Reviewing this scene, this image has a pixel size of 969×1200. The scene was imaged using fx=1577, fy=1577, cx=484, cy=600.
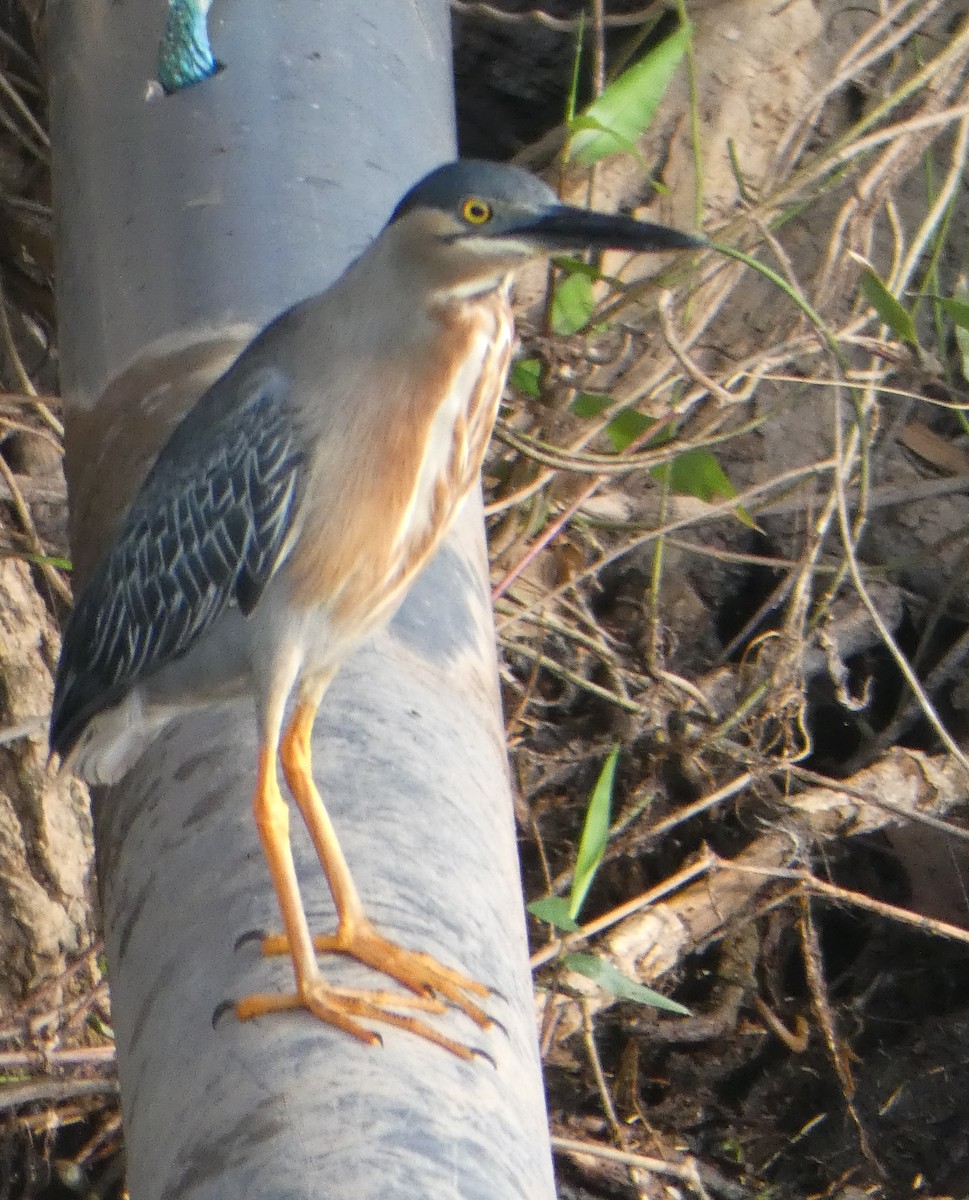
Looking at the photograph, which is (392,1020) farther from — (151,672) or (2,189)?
(2,189)

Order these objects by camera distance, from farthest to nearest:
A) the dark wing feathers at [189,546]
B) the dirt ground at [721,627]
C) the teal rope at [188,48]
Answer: the dirt ground at [721,627] → the teal rope at [188,48] → the dark wing feathers at [189,546]

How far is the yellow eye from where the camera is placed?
1.07 metres

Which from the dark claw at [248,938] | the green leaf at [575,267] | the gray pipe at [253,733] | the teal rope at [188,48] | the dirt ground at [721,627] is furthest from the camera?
the dirt ground at [721,627]

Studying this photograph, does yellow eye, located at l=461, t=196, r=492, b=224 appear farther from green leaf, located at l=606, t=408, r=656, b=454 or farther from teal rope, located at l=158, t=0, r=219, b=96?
green leaf, located at l=606, t=408, r=656, b=454

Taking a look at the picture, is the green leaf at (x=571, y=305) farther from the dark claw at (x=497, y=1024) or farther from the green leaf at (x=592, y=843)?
the dark claw at (x=497, y=1024)

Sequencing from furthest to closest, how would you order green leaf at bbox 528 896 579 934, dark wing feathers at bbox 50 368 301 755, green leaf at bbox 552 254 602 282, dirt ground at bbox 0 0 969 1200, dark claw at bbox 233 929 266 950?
dirt ground at bbox 0 0 969 1200 < green leaf at bbox 552 254 602 282 < green leaf at bbox 528 896 579 934 < dark wing feathers at bbox 50 368 301 755 < dark claw at bbox 233 929 266 950

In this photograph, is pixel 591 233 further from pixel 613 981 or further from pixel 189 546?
→ pixel 613 981

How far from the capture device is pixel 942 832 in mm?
2131

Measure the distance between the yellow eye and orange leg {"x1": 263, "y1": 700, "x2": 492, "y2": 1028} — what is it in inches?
16.2

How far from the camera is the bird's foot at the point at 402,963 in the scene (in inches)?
43.4

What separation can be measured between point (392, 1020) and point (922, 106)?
5.52 ft

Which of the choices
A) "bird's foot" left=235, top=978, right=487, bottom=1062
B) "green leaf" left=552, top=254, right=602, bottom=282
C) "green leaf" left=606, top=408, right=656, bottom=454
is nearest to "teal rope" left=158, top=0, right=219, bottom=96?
"green leaf" left=552, top=254, right=602, bottom=282

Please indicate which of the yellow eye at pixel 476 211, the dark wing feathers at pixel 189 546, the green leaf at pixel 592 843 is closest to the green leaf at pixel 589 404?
the green leaf at pixel 592 843

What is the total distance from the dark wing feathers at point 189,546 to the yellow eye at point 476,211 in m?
0.23
